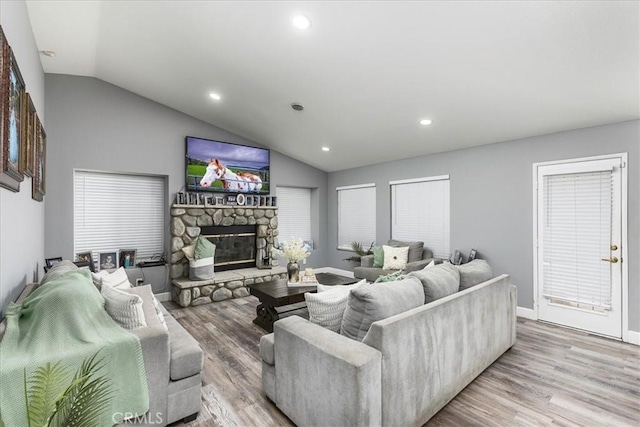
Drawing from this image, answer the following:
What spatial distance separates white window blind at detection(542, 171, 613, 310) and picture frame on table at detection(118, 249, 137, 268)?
232 inches

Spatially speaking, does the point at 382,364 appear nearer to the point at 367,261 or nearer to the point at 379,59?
the point at 379,59

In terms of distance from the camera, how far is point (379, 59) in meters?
3.06

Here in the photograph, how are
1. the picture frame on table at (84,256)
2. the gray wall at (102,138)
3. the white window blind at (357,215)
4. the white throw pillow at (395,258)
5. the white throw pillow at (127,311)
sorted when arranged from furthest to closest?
the white window blind at (357,215) < the white throw pillow at (395,258) < the picture frame on table at (84,256) < the gray wall at (102,138) < the white throw pillow at (127,311)

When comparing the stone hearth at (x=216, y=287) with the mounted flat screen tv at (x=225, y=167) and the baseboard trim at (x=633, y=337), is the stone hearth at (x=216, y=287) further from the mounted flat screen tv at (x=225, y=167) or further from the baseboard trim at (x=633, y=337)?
the baseboard trim at (x=633, y=337)

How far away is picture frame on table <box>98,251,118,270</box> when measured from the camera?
4.69 meters

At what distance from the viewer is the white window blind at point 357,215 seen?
632cm

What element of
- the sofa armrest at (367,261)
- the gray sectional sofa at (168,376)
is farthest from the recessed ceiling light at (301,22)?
the sofa armrest at (367,261)

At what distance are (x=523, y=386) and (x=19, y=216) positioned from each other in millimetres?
4226

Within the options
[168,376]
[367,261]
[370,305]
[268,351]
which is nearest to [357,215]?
[367,261]

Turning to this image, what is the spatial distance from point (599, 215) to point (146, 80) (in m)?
5.96

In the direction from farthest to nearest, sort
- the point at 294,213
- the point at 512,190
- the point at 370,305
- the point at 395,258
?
1. the point at 294,213
2. the point at 395,258
3. the point at 512,190
4. the point at 370,305

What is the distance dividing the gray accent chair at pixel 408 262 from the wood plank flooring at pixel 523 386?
164 centimetres

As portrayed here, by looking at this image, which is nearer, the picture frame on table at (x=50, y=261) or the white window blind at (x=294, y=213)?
the picture frame on table at (x=50, y=261)

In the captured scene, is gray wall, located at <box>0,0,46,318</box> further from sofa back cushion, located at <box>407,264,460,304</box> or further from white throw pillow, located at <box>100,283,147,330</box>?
sofa back cushion, located at <box>407,264,460,304</box>
